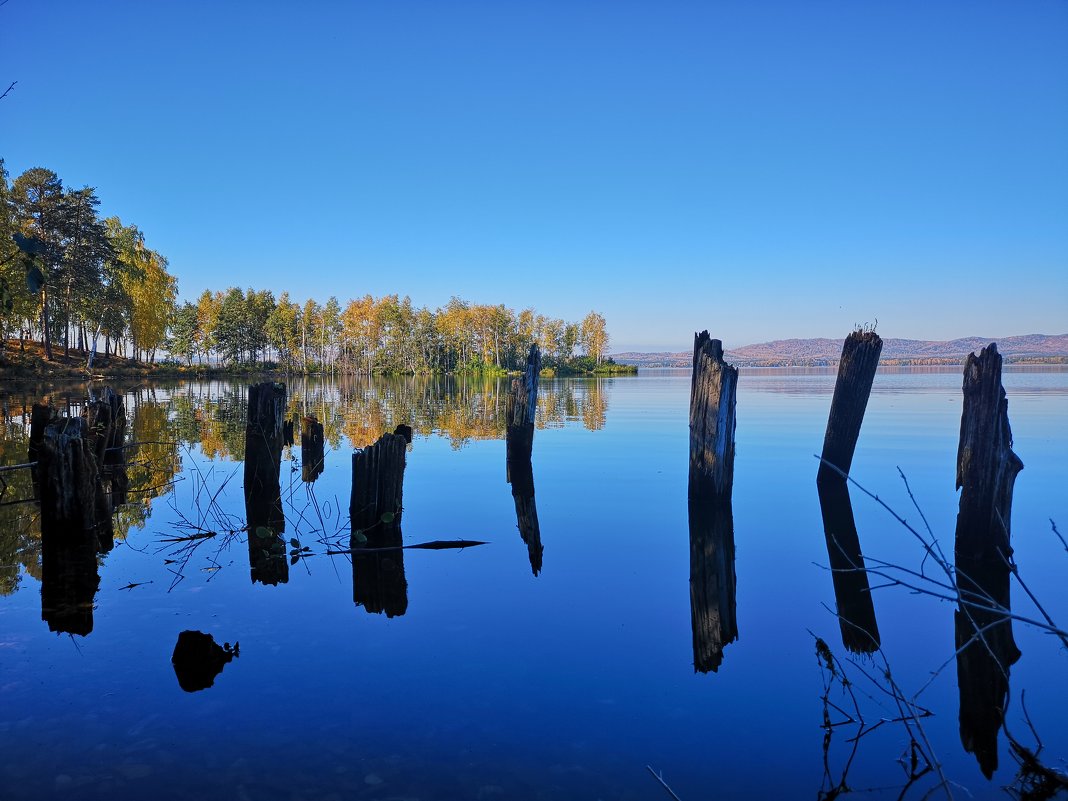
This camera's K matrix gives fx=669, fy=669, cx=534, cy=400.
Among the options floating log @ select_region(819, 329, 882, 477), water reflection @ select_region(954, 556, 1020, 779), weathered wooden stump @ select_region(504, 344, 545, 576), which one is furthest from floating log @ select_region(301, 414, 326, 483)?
water reflection @ select_region(954, 556, 1020, 779)

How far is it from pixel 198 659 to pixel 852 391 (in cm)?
1072

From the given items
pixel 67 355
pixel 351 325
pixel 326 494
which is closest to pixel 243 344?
pixel 351 325

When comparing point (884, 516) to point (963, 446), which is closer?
point (963, 446)

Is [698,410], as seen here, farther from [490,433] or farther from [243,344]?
[243,344]

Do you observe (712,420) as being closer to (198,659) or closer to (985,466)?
(985,466)

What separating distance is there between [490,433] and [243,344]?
89.1 meters

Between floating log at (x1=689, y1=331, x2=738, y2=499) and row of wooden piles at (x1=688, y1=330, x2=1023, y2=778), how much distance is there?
16 mm

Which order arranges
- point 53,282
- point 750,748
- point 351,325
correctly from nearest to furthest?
point 750,748
point 53,282
point 351,325

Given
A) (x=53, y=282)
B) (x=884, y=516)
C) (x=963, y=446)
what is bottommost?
(x=884, y=516)

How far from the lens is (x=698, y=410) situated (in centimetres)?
1056

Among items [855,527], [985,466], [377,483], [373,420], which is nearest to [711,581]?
[985,466]

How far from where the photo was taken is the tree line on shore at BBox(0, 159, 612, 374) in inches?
1918

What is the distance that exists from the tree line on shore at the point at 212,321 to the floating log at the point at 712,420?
3617cm

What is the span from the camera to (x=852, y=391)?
38.5 feet
